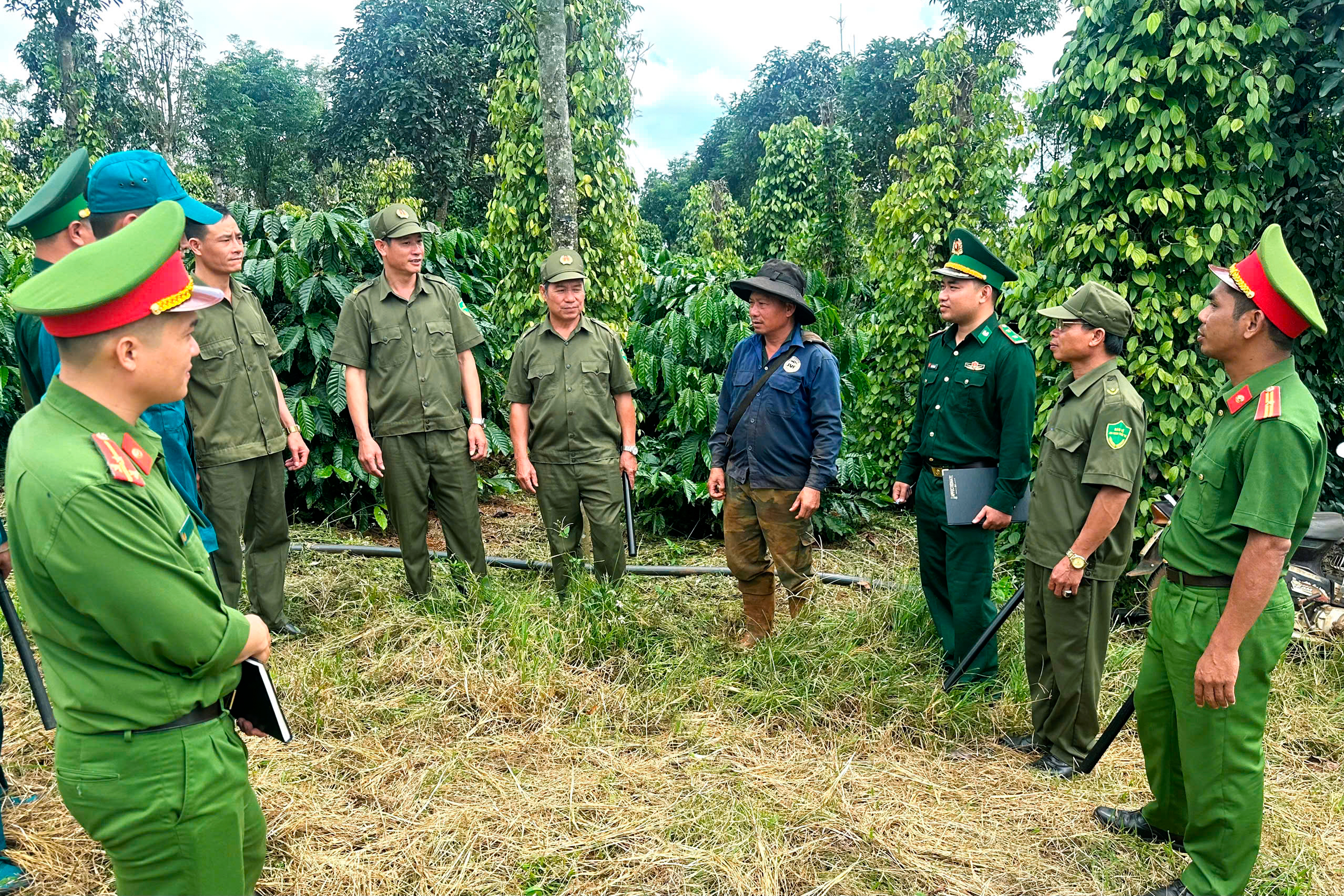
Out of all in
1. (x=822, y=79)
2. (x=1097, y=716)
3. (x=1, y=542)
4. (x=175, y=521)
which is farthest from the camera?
(x=822, y=79)

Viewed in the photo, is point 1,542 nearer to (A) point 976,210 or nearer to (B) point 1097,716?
(B) point 1097,716

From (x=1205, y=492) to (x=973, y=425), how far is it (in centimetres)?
124

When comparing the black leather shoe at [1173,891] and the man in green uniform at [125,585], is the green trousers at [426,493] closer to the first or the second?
the man in green uniform at [125,585]

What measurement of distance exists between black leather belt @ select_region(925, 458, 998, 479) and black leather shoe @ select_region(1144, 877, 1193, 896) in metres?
1.59

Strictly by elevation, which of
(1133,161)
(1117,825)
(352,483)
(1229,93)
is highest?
(1229,93)

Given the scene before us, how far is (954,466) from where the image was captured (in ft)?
12.0

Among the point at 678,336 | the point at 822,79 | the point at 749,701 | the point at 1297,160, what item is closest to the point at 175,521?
the point at 749,701

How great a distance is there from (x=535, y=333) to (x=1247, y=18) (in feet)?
12.9

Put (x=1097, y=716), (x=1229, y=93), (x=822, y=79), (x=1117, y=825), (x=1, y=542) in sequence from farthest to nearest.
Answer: (x=822, y=79) → (x=1229, y=93) → (x=1097, y=716) → (x=1117, y=825) → (x=1, y=542)

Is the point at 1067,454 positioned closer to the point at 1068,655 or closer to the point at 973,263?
the point at 1068,655

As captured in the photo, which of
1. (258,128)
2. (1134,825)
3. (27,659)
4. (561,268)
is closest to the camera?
(27,659)

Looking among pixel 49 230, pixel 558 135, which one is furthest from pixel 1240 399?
pixel 558 135

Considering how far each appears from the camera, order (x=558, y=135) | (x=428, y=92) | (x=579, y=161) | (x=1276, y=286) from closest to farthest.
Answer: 1. (x=1276, y=286)
2. (x=558, y=135)
3. (x=579, y=161)
4. (x=428, y=92)

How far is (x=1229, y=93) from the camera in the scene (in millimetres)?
4418
